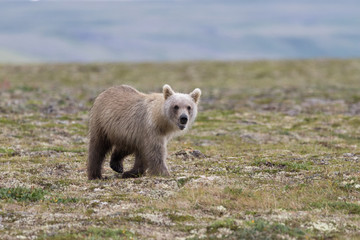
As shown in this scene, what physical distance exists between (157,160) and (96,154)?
2.39 metres

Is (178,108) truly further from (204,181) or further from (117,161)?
(117,161)

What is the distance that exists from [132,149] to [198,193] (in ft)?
12.5

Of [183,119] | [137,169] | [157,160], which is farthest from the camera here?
[137,169]

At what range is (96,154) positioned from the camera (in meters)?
17.2

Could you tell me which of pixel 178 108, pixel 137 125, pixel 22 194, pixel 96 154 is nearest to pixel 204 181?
pixel 178 108

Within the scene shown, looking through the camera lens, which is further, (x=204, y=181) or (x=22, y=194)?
(x=204, y=181)

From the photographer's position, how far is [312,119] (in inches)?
1199

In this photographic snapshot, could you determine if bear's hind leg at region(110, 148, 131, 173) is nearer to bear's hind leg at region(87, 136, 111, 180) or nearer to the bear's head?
bear's hind leg at region(87, 136, 111, 180)

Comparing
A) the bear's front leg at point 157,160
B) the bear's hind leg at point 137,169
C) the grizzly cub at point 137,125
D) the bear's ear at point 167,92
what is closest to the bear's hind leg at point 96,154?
the grizzly cub at point 137,125

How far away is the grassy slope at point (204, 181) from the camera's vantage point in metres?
11.6

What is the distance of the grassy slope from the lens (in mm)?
11578

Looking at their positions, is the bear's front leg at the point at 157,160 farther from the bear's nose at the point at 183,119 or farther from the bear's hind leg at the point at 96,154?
the bear's hind leg at the point at 96,154

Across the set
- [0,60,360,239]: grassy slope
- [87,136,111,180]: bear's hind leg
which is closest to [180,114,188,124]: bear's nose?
[0,60,360,239]: grassy slope

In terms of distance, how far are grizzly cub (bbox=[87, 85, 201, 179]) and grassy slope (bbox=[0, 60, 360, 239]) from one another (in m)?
0.73
